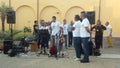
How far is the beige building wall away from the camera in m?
40.9

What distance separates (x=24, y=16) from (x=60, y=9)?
13.4ft

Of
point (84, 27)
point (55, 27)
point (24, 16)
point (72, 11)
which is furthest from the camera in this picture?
point (24, 16)

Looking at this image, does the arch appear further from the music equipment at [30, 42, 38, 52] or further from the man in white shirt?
the man in white shirt

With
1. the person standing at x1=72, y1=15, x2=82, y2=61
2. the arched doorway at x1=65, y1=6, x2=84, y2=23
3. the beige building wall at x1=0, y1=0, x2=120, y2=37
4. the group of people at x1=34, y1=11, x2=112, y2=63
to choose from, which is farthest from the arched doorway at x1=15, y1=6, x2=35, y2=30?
the person standing at x1=72, y1=15, x2=82, y2=61

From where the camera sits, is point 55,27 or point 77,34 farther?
point 55,27

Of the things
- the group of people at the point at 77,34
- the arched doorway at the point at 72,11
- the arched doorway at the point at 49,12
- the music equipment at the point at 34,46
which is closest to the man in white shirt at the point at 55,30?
the group of people at the point at 77,34

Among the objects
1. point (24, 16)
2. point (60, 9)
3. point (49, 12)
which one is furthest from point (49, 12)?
point (24, 16)

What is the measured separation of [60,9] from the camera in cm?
4209

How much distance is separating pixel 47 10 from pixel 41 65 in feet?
87.1

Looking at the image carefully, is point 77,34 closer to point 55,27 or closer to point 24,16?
point 55,27

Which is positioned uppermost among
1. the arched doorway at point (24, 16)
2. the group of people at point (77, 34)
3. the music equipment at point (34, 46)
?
the arched doorway at point (24, 16)

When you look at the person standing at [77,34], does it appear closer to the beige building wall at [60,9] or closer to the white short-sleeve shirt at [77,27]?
the white short-sleeve shirt at [77,27]

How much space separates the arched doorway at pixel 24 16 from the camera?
139 ft

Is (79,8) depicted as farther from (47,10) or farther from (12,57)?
(12,57)
